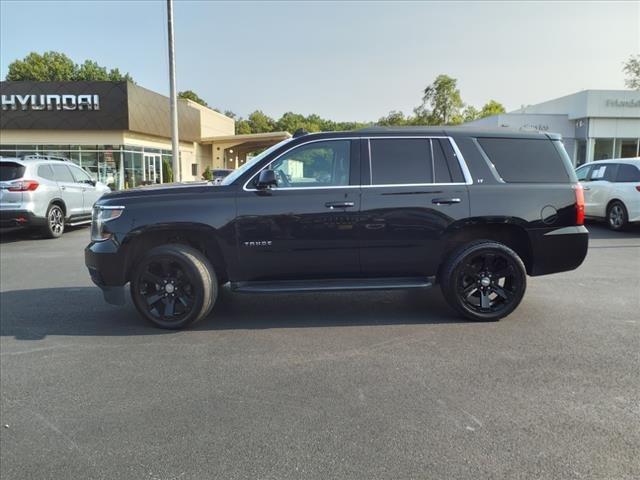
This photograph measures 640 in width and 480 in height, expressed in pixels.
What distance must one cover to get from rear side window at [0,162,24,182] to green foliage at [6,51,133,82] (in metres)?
50.2

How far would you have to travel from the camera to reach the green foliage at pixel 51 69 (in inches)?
2263

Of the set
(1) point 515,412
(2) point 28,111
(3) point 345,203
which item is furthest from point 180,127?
(1) point 515,412

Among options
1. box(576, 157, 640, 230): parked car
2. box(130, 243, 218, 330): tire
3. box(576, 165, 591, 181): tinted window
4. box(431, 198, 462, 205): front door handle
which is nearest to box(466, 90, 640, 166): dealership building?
box(576, 165, 591, 181): tinted window

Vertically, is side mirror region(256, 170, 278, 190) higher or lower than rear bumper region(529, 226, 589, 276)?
higher

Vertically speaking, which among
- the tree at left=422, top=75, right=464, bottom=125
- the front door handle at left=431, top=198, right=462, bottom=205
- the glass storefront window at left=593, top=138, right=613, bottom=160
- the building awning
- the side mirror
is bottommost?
the front door handle at left=431, top=198, right=462, bottom=205

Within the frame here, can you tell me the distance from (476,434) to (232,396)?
1.71 meters

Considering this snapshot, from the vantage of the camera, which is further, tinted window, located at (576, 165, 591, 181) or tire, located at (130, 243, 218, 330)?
tinted window, located at (576, 165, 591, 181)

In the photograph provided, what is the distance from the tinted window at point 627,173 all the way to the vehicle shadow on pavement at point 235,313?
766 cm

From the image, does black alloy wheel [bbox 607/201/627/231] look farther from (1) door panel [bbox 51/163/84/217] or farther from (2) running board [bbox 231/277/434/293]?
(1) door panel [bbox 51/163/84/217]

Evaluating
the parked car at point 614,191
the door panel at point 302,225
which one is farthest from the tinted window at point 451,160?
the parked car at point 614,191

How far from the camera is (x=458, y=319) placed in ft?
17.8

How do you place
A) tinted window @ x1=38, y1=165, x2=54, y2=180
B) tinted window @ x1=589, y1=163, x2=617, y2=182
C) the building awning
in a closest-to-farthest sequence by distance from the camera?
tinted window @ x1=38, y1=165, x2=54, y2=180, tinted window @ x1=589, y1=163, x2=617, y2=182, the building awning

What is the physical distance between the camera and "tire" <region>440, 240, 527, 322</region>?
5.22 m

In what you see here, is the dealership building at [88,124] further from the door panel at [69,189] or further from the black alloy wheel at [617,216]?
the black alloy wheel at [617,216]
